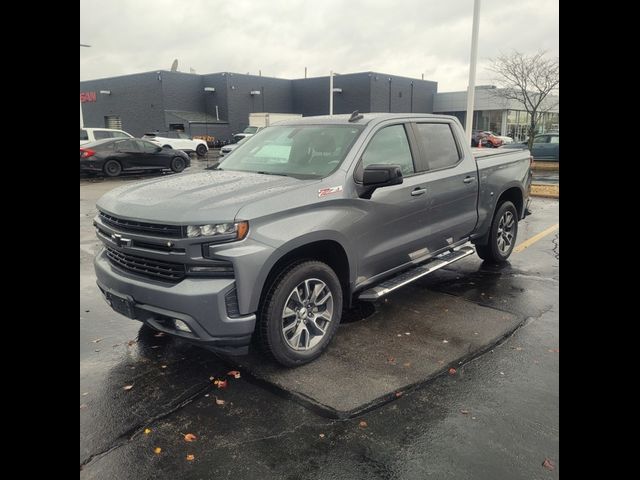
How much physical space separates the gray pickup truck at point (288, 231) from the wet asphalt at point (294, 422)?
1.58 ft

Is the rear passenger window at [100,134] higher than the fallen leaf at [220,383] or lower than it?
higher

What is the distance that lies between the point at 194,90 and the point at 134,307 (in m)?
44.6

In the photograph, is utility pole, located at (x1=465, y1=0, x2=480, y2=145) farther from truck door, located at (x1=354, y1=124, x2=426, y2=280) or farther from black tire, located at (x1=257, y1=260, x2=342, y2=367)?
black tire, located at (x1=257, y1=260, x2=342, y2=367)

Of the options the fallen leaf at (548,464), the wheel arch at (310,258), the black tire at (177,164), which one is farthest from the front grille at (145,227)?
the black tire at (177,164)

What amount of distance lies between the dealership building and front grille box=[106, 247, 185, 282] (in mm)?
38052

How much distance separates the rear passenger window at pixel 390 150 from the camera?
4.44m

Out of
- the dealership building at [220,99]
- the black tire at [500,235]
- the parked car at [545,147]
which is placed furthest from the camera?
the dealership building at [220,99]

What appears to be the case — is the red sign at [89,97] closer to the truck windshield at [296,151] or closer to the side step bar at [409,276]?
the truck windshield at [296,151]

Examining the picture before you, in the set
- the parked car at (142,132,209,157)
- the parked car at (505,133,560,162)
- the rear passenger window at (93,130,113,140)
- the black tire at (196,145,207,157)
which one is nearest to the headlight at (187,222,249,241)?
the rear passenger window at (93,130,113,140)

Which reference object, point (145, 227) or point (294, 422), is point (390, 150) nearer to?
point (145, 227)

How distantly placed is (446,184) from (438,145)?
491 millimetres

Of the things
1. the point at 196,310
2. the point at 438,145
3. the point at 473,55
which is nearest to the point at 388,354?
the point at 196,310
